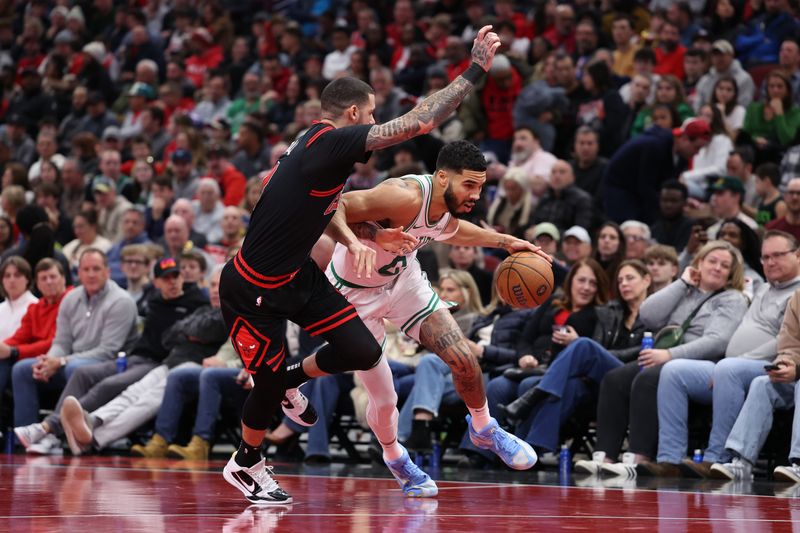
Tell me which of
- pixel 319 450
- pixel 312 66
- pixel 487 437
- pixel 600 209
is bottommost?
pixel 319 450

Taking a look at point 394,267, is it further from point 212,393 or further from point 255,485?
point 212,393

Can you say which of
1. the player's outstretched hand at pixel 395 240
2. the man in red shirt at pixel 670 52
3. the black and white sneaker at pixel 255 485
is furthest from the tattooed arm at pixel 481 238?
the man in red shirt at pixel 670 52

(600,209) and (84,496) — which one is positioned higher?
(600,209)

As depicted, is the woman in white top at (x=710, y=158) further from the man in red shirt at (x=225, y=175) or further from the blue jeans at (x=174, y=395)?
the man in red shirt at (x=225, y=175)

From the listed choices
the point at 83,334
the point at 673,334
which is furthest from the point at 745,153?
the point at 83,334

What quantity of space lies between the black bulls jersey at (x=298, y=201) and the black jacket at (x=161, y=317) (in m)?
5.39

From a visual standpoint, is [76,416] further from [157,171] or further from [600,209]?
[157,171]

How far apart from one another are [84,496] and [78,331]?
527 cm

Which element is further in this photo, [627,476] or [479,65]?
[627,476]

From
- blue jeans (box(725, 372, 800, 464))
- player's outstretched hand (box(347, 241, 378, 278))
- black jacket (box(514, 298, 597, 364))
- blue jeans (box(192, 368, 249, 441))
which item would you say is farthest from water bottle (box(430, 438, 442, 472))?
player's outstretched hand (box(347, 241, 378, 278))

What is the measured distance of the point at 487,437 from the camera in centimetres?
714

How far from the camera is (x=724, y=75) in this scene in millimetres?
13508

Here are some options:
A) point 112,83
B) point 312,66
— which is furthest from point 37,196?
point 112,83

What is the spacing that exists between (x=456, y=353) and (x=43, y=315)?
260 inches
